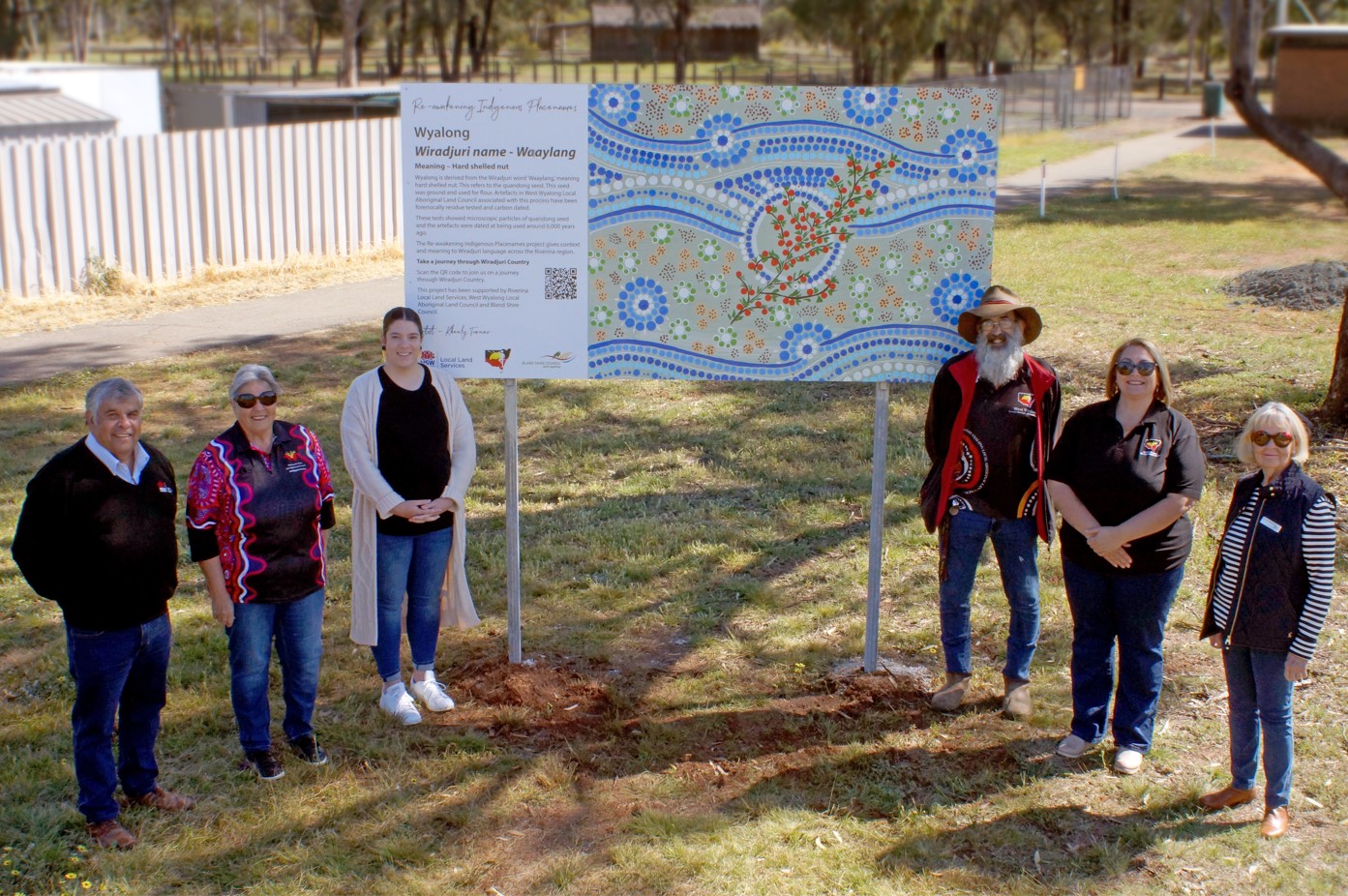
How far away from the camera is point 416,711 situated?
18.4 ft

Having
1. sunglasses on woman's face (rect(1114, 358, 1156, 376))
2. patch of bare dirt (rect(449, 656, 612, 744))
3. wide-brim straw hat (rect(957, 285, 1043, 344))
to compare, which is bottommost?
patch of bare dirt (rect(449, 656, 612, 744))

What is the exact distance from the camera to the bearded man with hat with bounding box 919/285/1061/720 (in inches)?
206

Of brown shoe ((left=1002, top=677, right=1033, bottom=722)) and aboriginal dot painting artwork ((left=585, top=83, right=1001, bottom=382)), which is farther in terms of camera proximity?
brown shoe ((left=1002, top=677, right=1033, bottom=722))

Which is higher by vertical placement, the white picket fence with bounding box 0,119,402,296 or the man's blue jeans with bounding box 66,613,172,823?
the white picket fence with bounding box 0,119,402,296

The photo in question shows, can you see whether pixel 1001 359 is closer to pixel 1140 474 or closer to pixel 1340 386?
pixel 1140 474

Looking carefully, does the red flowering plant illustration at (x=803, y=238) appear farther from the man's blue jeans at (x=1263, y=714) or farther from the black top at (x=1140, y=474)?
the man's blue jeans at (x=1263, y=714)

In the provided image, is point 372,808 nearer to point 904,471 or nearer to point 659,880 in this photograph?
point 659,880

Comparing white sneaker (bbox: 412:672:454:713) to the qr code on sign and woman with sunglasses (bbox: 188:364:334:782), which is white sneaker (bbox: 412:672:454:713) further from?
the qr code on sign

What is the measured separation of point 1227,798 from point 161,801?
3.96 metres

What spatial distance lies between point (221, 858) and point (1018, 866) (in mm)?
2792

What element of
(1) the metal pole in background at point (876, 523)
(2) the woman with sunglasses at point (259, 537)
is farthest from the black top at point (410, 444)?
(1) the metal pole in background at point (876, 523)

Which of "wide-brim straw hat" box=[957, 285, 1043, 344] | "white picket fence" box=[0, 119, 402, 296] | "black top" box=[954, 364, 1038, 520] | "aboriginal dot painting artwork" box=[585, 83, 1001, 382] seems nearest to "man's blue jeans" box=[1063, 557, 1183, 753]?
"black top" box=[954, 364, 1038, 520]

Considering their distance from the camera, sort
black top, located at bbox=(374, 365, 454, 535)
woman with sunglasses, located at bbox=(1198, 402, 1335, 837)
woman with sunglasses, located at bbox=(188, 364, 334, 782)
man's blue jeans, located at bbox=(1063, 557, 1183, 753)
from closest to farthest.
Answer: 1. woman with sunglasses, located at bbox=(1198, 402, 1335, 837)
2. woman with sunglasses, located at bbox=(188, 364, 334, 782)
3. man's blue jeans, located at bbox=(1063, 557, 1183, 753)
4. black top, located at bbox=(374, 365, 454, 535)

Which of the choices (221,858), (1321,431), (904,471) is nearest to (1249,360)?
(1321,431)
